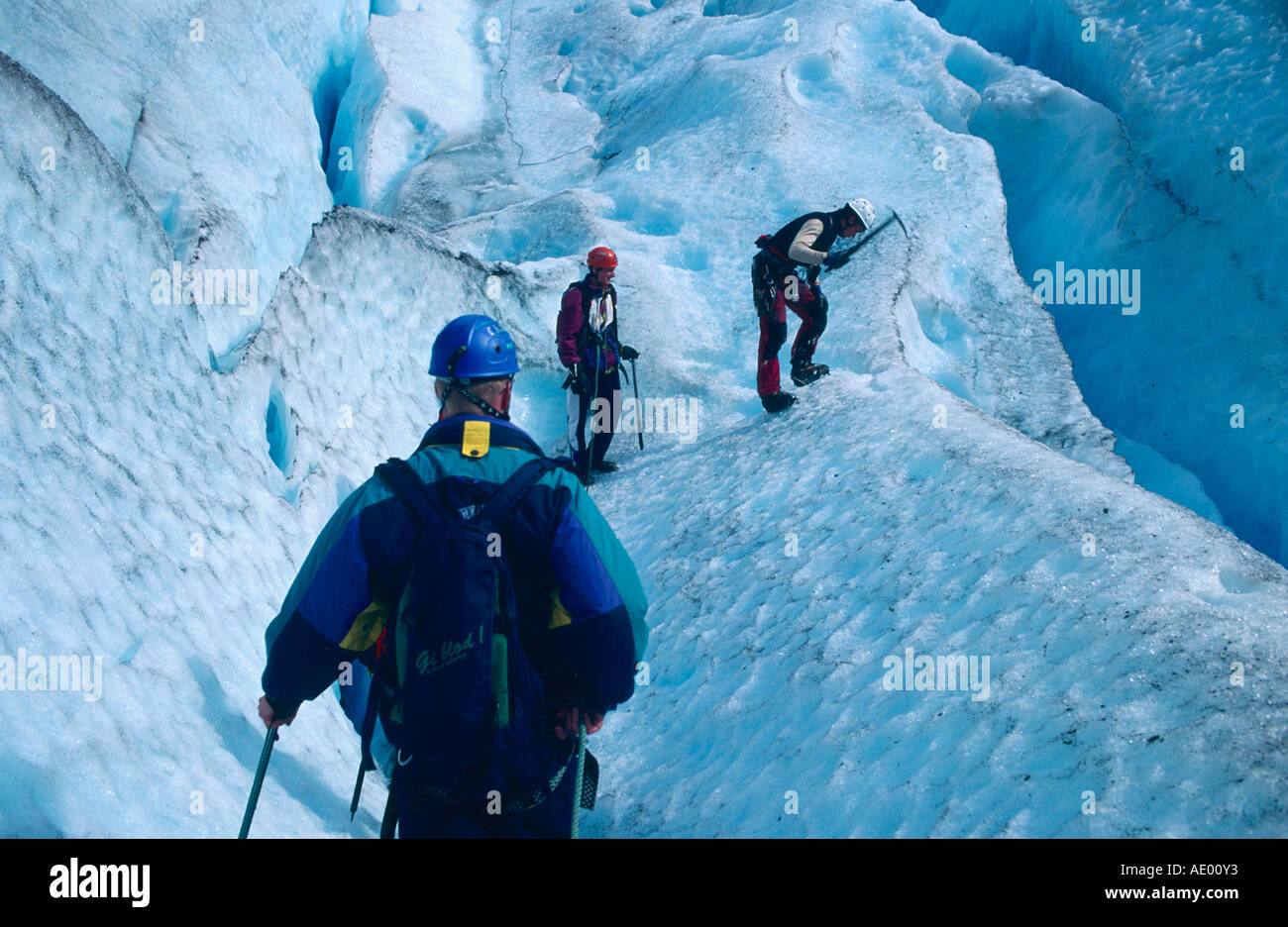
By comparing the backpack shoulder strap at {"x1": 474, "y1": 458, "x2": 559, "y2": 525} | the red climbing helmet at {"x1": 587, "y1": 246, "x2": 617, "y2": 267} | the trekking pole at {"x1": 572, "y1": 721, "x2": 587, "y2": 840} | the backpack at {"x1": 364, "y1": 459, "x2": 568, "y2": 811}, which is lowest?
the trekking pole at {"x1": 572, "y1": 721, "x2": 587, "y2": 840}

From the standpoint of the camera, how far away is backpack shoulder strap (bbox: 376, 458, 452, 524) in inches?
82.0

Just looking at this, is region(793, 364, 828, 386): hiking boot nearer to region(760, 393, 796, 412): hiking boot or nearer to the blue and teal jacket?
region(760, 393, 796, 412): hiking boot

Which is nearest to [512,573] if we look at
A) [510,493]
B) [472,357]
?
[510,493]

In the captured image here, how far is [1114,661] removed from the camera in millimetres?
3328

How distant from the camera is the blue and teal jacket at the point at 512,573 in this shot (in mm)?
2117

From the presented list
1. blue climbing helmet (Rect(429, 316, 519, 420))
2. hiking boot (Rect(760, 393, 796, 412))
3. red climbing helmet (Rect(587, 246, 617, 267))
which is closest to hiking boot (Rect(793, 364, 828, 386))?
hiking boot (Rect(760, 393, 796, 412))

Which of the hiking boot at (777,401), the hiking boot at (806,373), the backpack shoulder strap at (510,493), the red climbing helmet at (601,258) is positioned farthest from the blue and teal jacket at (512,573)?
the hiking boot at (806,373)

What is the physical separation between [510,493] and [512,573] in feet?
0.71

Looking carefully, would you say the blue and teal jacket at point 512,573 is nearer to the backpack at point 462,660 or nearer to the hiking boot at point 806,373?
the backpack at point 462,660

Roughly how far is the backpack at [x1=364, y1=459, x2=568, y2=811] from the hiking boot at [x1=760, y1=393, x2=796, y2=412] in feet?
16.1

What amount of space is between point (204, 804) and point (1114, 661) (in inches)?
141

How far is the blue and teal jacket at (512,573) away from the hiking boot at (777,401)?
482cm

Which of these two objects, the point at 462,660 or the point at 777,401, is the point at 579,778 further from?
the point at 777,401
